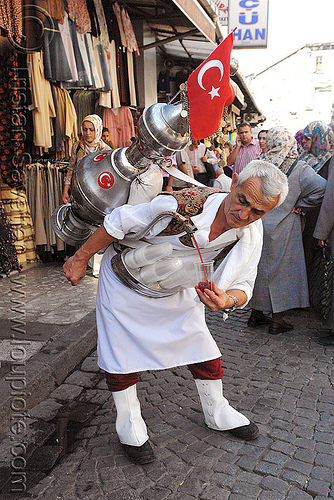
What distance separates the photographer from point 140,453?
225 centimetres

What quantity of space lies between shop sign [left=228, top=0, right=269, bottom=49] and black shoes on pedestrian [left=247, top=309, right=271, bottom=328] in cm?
1032

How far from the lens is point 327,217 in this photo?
3926 millimetres

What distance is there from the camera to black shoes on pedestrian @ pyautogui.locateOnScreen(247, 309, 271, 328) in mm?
4453

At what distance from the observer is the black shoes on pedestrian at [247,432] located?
2.47m

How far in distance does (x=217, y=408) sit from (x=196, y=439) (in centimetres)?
21

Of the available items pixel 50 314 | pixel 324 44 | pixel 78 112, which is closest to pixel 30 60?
pixel 78 112

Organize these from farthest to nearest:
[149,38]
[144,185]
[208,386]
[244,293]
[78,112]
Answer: [149,38], [78,112], [208,386], [144,185], [244,293]

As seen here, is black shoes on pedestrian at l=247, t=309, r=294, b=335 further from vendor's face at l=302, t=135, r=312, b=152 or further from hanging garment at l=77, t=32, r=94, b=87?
hanging garment at l=77, t=32, r=94, b=87

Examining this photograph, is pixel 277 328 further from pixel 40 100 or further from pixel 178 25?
pixel 178 25

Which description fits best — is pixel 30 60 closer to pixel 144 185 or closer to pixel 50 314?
pixel 50 314

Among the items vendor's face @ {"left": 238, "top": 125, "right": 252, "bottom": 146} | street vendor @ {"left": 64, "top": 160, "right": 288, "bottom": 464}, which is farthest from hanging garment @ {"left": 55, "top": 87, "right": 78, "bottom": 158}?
street vendor @ {"left": 64, "top": 160, "right": 288, "bottom": 464}

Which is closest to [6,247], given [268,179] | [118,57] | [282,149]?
[282,149]

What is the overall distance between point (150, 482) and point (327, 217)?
2773 mm

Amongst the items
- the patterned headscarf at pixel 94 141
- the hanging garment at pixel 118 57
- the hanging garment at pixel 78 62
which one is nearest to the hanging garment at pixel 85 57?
the hanging garment at pixel 78 62
